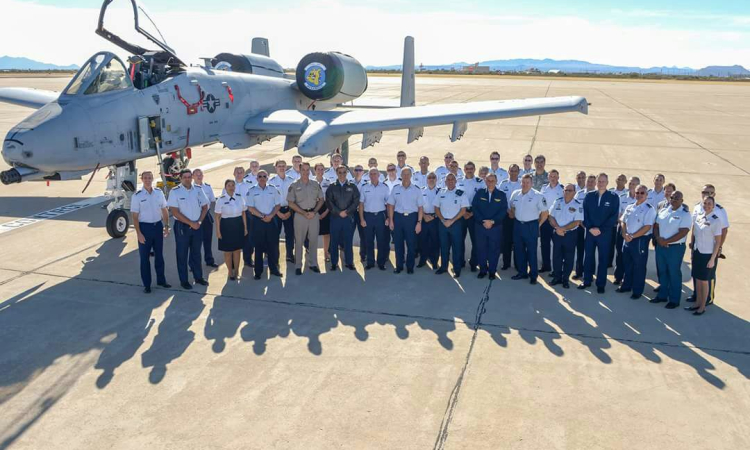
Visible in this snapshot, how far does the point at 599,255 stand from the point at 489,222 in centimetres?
157

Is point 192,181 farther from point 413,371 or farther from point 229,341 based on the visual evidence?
point 413,371

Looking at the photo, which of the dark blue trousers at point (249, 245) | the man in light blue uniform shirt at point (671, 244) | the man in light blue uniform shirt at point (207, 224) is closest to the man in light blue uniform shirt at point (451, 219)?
the man in light blue uniform shirt at point (671, 244)

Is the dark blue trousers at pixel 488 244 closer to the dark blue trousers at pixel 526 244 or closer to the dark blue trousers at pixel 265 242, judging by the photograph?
the dark blue trousers at pixel 526 244

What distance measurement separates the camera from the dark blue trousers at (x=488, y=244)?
784 centimetres

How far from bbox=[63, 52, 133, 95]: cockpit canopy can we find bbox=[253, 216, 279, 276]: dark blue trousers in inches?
160

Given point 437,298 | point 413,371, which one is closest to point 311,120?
point 437,298

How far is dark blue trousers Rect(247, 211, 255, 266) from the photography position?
26.2ft

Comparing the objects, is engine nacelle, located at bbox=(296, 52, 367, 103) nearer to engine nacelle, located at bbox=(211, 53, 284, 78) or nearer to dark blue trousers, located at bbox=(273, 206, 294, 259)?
engine nacelle, located at bbox=(211, 53, 284, 78)

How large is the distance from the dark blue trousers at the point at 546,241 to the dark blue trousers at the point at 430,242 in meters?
1.56

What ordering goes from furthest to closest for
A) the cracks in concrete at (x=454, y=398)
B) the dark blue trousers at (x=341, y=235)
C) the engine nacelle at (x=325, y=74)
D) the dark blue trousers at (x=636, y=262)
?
the engine nacelle at (x=325, y=74), the dark blue trousers at (x=341, y=235), the dark blue trousers at (x=636, y=262), the cracks in concrete at (x=454, y=398)

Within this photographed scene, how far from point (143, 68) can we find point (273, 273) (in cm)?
540

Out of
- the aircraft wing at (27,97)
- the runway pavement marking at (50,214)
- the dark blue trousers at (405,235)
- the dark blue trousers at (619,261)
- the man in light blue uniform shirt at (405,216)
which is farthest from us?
the aircraft wing at (27,97)

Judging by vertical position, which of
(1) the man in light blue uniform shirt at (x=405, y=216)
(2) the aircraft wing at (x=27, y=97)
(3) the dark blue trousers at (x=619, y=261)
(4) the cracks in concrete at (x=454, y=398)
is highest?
(2) the aircraft wing at (x=27, y=97)

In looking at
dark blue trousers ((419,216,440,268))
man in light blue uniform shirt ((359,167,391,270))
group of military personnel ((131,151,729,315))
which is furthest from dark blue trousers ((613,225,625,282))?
man in light blue uniform shirt ((359,167,391,270))
